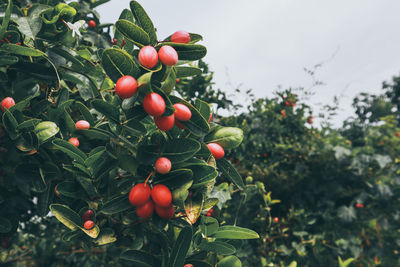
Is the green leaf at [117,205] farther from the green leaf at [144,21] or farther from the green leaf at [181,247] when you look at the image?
the green leaf at [144,21]

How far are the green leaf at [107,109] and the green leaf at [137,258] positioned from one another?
0.45 m

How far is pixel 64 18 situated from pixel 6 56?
0.98ft

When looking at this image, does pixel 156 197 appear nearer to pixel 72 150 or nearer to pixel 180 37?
pixel 72 150

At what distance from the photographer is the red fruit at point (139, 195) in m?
0.81

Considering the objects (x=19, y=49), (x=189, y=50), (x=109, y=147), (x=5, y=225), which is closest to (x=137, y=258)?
(x=109, y=147)

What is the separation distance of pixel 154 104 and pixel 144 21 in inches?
10.7

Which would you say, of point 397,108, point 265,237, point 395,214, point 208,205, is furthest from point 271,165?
point 397,108

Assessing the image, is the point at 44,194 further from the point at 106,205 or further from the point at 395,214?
the point at 395,214

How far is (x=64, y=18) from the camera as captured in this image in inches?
45.0

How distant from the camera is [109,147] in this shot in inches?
35.2

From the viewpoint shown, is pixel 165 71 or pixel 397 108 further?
pixel 397 108

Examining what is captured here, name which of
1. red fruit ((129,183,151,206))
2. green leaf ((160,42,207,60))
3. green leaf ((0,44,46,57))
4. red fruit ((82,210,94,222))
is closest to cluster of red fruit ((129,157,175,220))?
red fruit ((129,183,151,206))

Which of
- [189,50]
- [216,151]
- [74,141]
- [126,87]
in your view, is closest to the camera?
[126,87]

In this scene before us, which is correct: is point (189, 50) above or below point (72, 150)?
above
